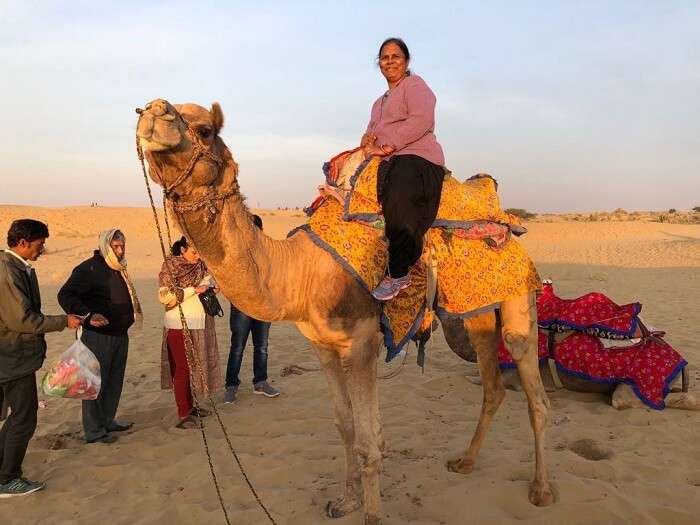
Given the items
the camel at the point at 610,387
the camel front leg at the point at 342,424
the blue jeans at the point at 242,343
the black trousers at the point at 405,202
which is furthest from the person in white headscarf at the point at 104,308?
the camel at the point at 610,387

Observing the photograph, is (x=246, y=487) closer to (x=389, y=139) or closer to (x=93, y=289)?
(x=93, y=289)

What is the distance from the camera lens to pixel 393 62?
3502 millimetres

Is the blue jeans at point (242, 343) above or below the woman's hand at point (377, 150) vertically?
below

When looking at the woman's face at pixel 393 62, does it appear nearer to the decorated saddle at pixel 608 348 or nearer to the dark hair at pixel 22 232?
the dark hair at pixel 22 232

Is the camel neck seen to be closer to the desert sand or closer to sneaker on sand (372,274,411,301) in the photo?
sneaker on sand (372,274,411,301)

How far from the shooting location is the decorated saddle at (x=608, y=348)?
5723 millimetres

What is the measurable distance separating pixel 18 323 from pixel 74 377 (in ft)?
2.49

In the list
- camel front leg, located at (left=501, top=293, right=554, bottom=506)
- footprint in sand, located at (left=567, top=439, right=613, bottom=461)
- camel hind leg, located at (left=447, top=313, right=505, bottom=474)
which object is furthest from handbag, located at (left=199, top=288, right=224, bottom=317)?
footprint in sand, located at (left=567, top=439, right=613, bottom=461)

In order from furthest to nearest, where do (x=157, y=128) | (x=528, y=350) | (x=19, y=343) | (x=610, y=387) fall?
(x=610, y=387)
(x=19, y=343)
(x=528, y=350)
(x=157, y=128)

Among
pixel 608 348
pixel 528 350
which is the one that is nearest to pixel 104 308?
pixel 528 350

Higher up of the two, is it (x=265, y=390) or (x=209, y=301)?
(x=209, y=301)

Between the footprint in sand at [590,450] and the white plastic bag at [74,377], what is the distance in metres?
4.43

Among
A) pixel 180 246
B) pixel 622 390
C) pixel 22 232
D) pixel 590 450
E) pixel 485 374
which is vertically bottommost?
pixel 590 450

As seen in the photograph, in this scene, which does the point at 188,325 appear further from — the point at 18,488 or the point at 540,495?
the point at 540,495
